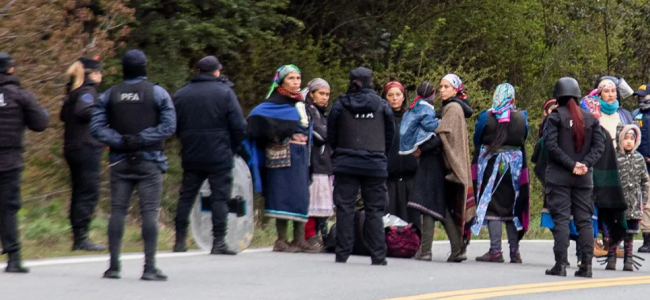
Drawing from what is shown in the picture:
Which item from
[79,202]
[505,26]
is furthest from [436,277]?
[505,26]

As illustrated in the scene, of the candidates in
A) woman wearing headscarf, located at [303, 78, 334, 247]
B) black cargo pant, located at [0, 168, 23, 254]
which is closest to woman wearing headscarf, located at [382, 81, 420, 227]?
woman wearing headscarf, located at [303, 78, 334, 247]

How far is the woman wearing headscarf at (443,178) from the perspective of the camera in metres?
13.5

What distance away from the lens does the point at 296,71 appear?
13.5m

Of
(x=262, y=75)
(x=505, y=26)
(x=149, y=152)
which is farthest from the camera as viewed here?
(x=505, y=26)

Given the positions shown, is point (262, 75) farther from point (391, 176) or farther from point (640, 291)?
point (640, 291)

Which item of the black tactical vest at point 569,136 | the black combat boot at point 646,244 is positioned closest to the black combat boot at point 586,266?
the black tactical vest at point 569,136

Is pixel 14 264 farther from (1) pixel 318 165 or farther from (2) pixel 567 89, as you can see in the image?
(2) pixel 567 89

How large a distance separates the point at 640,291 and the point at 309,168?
380 cm

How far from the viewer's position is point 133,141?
33.7ft

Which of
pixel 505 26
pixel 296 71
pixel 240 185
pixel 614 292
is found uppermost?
pixel 505 26

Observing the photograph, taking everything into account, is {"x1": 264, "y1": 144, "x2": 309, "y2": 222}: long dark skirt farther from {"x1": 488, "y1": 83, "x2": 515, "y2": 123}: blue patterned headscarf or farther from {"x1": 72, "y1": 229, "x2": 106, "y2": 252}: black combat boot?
{"x1": 488, "y1": 83, "x2": 515, "y2": 123}: blue patterned headscarf

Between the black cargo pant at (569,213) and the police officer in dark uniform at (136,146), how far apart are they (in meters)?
3.82

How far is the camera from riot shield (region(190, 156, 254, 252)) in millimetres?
13258

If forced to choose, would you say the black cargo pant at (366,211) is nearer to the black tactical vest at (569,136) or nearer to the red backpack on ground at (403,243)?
the red backpack on ground at (403,243)
